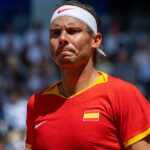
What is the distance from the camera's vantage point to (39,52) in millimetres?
9109

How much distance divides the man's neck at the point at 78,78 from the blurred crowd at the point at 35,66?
3.37 m

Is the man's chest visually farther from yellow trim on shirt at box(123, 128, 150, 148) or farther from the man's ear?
the man's ear

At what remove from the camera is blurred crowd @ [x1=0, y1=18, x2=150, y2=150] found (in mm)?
7566

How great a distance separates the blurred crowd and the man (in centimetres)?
334

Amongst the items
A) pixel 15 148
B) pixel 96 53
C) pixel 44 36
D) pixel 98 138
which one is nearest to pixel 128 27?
pixel 44 36

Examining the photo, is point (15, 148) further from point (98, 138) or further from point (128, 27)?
point (128, 27)

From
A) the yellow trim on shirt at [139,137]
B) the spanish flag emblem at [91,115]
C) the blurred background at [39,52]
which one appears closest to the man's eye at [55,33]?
the spanish flag emblem at [91,115]

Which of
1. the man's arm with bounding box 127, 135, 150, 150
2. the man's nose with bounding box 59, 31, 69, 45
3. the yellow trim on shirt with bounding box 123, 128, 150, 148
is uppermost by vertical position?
the man's nose with bounding box 59, 31, 69, 45

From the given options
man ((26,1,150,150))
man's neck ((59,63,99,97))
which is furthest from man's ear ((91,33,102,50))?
man's neck ((59,63,99,97))

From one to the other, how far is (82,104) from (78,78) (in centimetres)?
28

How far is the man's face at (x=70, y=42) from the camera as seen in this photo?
9.52ft

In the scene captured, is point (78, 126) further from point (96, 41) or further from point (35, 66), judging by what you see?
point (35, 66)

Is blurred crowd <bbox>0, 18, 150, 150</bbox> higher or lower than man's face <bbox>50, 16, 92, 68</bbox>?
lower

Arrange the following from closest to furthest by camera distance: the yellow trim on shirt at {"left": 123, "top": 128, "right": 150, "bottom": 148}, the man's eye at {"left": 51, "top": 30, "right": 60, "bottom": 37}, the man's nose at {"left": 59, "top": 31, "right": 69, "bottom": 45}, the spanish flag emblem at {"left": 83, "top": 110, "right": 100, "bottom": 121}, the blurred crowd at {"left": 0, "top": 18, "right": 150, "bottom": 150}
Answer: the yellow trim on shirt at {"left": 123, "top": 128, "right": 150, "bottom": 148} → the spanish flag emblem at {"left": 83, "top": 110, "right": 100, "bottom": 121} → the man's nose at {"left": 59, "top": 31, "right": 69, "bottom": 45} → the man's eye at {"left": 51, "top": 30, "right": 60, "bottom": 37} → the blurred crowd at {"left": 0, "top": 18, "right": 150, "bottom": 150}
